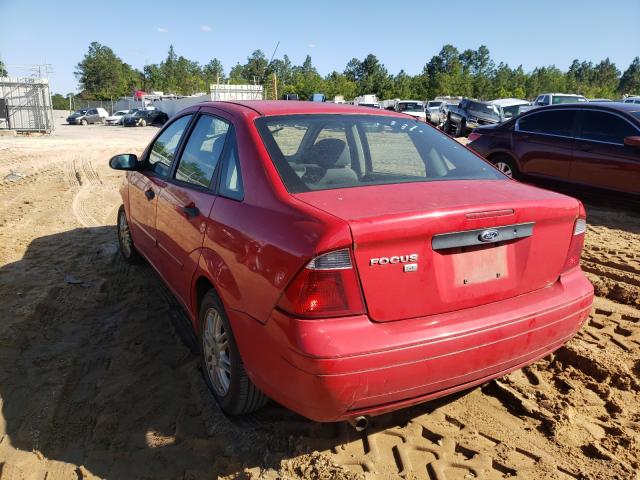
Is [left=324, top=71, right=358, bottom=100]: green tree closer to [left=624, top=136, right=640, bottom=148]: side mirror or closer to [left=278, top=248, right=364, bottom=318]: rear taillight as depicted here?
[left=624, top=136, right=640, bottom=148]: side mirror

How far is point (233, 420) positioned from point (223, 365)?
30 cm

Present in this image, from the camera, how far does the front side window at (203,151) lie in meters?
3.13

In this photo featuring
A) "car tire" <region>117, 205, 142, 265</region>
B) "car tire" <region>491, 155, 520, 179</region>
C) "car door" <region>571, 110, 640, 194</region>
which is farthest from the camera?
"car tire" <region>491, 155, 520, 179</region>

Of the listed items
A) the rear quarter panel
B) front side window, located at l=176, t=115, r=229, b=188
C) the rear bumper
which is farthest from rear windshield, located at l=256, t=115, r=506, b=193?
the rear bumper

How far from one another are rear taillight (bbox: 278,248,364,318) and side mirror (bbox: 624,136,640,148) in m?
6.12

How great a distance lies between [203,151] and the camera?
11.0 ft

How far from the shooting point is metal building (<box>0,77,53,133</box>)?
1048 inches

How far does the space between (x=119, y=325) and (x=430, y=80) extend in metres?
68.2

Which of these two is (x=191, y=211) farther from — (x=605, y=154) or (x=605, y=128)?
(x=605, y=128)

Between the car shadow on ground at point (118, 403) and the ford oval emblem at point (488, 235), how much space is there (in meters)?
1.13

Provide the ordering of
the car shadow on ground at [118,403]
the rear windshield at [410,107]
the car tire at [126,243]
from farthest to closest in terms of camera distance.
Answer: the rear windshield at [410,107]
the car tire at [126,243]
the car shadow on ground at [118,403]

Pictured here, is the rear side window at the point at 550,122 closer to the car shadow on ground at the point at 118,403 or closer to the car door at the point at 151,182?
the car door at the point at 151,182

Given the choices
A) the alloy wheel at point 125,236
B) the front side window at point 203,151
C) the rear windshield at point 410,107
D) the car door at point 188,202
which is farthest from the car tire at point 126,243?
the rear windshield at point 410,107

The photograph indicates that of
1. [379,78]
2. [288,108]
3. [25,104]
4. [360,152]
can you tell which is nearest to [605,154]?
[360,152]
